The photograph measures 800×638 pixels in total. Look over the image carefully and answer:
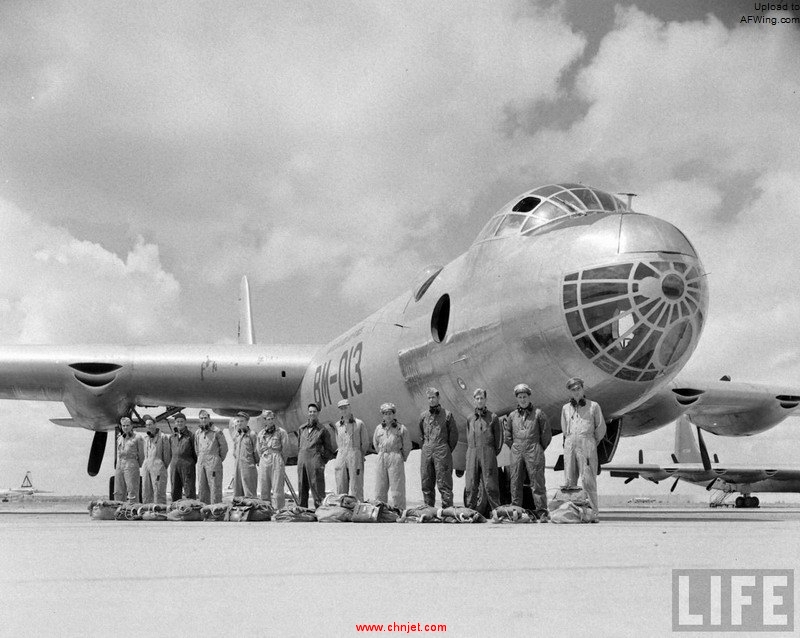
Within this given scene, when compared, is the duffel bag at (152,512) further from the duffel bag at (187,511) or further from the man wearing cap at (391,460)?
the man wearing cap at (391,460)

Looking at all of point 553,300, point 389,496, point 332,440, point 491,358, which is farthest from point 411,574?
point 332,440

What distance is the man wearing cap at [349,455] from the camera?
12.0 metres

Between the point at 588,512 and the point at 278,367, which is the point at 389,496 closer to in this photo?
the point at 588,512

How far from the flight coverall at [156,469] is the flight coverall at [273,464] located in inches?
81.6

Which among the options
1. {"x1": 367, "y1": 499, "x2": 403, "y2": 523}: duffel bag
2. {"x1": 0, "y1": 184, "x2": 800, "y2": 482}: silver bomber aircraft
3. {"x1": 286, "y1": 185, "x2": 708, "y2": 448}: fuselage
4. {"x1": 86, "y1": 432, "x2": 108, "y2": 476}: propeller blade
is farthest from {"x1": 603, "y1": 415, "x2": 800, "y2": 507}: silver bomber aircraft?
{"x1": 367, "y1": 499, "x2": 403, "y2": 523}: duffel bag

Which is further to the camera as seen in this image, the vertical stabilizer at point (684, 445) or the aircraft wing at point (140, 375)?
the vertical stabilizer at point (684, 445)

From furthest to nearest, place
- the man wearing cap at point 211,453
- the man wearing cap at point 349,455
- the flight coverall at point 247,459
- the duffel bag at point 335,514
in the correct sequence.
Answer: the man wearing cap at point 211,453 → the flight coverall at point 247,459 → the man wearing cap at point 349,455 → the duffel bag at point 335,514

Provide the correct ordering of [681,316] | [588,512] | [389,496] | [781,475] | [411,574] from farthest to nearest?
[781,475] → [389,496] → [681,316] → [588,512] → [411,574]

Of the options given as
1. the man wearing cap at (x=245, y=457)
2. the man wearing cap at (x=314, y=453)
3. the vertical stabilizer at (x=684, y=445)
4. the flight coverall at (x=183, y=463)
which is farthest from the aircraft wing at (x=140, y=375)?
the vertical stabilizer at (x=684, y=445)

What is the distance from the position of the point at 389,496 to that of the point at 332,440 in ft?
7.07

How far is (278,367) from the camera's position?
59.4 ft

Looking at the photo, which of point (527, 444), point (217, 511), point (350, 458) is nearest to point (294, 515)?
point (217, 511)

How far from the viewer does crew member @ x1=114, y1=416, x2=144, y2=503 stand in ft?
47.5
